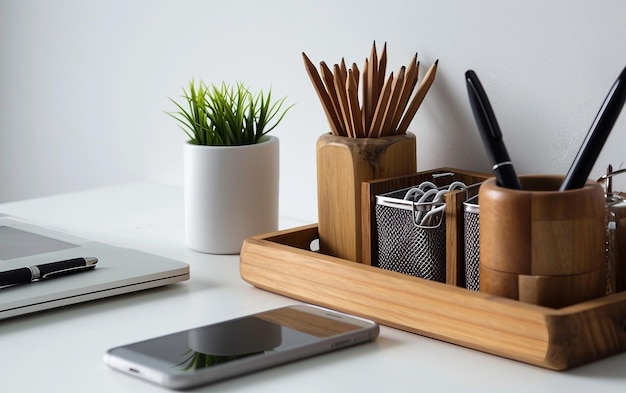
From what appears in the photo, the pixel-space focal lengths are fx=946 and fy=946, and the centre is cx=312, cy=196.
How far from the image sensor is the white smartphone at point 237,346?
28.3 inches

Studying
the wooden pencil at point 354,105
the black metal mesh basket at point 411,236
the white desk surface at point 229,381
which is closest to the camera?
the white desk surface at point 229,381

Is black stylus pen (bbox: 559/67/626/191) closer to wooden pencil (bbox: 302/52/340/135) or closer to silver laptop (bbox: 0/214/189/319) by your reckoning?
wooden pencil (bbox: 302/52/340/135)

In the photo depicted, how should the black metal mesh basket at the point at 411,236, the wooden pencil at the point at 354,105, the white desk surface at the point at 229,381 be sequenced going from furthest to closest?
the wooden pencil at the point at 354,105, the black metal mesh basket at the point at 411,236, the white desk surface at the point at 229,381

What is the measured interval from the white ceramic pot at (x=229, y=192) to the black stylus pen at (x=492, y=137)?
0.41m

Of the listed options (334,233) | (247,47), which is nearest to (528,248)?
(334,233)

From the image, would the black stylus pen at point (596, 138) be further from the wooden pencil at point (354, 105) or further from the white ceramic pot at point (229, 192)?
the white ceramic pot at point (229, 192)

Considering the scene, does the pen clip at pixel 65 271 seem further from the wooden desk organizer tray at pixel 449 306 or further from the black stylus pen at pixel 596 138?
the black stylus pen at pixel 596 138

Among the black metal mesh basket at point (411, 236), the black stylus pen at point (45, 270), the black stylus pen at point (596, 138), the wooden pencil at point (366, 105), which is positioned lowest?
the black stylus pen at point (45, 270)

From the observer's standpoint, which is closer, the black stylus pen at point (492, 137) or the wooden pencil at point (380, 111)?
the black stylus pen at point (492, 137)

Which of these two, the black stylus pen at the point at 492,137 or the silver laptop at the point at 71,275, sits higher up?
the black stylus pen at the point at 492,137

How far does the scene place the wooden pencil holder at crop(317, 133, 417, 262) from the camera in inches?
38.7

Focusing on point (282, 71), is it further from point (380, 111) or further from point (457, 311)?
point (457, 311)

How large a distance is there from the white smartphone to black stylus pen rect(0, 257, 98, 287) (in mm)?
212

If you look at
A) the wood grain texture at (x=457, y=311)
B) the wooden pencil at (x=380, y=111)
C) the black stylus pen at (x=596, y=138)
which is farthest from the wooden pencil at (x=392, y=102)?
the black stylus pen at (x=596, y=138)
